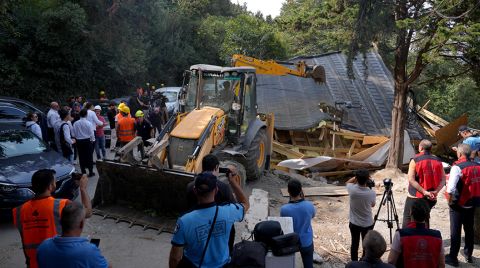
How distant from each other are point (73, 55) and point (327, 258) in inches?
707

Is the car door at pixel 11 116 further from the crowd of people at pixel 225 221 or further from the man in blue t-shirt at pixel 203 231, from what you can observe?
the man in blue t-shirt at pixel 203 231

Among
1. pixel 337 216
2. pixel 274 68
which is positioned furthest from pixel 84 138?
pixel 337 216

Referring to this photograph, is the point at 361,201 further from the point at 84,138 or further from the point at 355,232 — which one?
the point at 84,138

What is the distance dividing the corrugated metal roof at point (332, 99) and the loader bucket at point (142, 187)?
8985 mm

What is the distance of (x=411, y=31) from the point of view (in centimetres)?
1124

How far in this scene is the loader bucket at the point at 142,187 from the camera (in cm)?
736

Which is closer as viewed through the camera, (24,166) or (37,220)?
(37,220)

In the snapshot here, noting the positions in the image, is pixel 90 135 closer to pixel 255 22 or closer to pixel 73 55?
pixel 73 55

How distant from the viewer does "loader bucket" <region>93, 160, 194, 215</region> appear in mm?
7363

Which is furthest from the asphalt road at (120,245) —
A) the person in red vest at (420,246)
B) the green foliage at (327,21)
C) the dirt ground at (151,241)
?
the green foliage at (327,21)

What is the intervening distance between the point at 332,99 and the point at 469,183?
11.6 metres

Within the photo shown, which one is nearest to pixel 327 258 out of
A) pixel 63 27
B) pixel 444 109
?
pixel 63 27

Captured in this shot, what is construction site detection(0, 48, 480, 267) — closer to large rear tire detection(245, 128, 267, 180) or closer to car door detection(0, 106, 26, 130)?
large rear tire detection(245, 128, 267, 180)

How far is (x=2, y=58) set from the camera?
61.5 ft
